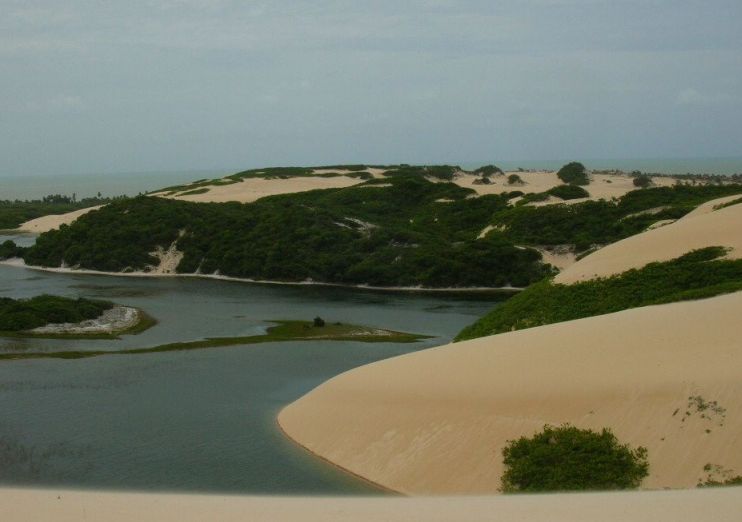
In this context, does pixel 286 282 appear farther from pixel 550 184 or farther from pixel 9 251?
pixel 550 184

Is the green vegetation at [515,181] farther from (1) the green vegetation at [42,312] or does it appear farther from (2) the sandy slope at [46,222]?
(1) the green vegetation at [42,312]

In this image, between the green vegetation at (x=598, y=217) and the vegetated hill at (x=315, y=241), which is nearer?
the vegetated hill at (x=315, y=241)

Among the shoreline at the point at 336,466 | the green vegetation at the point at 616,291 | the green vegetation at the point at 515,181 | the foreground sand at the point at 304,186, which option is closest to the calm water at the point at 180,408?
the shoreline at the point at 336,466

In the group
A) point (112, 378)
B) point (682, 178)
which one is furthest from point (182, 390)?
point (682, 178)

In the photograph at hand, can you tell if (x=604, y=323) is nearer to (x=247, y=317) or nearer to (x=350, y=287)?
(x=247, y=317)

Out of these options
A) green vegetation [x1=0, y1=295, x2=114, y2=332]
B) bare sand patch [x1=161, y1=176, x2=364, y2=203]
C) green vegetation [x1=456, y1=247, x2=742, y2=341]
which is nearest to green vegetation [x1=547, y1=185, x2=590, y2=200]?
bare sand patch [x1=161, y1=176, x2=364, y2=203]

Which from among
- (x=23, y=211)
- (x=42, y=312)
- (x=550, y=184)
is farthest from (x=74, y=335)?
(x=23, y=211)

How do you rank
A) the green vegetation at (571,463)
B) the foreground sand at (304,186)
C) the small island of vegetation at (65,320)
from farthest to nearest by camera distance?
the foreground sand at (304,186) → the small island of vegetation at (65,320) → the green vegetation at (571,463)
